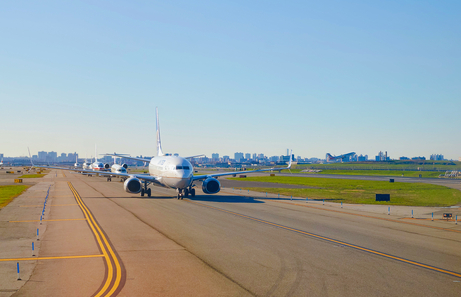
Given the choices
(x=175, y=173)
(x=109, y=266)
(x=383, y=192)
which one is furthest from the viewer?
(x=383, y=192)

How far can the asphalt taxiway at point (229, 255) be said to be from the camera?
11883mm

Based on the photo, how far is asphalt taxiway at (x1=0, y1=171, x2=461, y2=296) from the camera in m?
11.9

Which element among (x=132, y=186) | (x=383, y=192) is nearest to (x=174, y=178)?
(x=132, y=186)

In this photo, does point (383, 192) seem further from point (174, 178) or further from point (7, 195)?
point (7, 195)

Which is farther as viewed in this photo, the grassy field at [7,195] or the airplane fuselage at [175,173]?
the airplane fuselage at [175,173]

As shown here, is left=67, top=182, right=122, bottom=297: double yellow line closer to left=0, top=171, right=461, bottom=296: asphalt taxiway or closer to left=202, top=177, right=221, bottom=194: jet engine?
left=0, top=171, right=461, bottom=296: asphalt taxiway

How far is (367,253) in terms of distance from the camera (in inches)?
656

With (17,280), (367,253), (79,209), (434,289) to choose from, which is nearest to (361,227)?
(367,253)

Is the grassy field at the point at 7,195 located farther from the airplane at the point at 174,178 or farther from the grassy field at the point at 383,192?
the grassy field at the point at 383,192

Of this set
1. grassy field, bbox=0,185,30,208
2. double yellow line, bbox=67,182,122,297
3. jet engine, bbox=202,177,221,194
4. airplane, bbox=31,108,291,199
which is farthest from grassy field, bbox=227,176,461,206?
grassy field, bbox=0,185,30,208

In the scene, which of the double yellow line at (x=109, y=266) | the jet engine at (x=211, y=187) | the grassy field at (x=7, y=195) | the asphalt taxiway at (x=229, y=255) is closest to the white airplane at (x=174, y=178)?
the jet engine at (x=211, y=187)

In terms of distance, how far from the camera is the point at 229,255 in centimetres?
1614

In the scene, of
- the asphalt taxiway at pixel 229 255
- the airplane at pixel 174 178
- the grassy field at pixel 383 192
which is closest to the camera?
the asphalt taxiway at pixel 229 255

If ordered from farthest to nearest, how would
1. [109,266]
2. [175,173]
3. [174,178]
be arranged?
[174,178] → [175,173] → [109,266]
